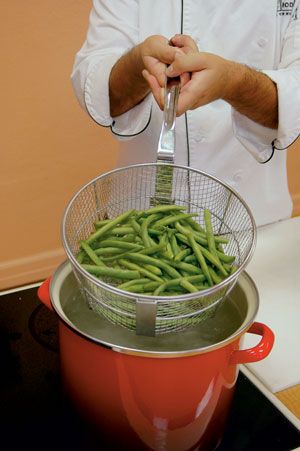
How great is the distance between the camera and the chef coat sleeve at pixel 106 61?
913mm

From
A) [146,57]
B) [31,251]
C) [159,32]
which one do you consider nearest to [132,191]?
[146,57]

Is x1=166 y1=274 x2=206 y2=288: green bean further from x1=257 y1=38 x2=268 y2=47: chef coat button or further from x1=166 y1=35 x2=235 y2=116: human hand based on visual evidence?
x1=257 y1=38 x2=268 y2=47: chef coat button

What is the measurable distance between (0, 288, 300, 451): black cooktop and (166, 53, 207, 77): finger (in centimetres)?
43

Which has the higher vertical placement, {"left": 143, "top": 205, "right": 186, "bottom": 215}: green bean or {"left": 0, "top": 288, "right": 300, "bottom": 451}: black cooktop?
{"left": 143, "top": 205, "right": 186, "bottom": 215}: green bean

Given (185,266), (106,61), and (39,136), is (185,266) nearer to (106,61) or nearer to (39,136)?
(106,61)

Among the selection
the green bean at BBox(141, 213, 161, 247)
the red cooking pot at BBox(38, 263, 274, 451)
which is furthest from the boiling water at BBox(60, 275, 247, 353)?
the green bean at BBox(141, 213, 161, 247)

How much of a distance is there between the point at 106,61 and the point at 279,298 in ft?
1.76

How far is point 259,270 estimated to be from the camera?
3.04ft

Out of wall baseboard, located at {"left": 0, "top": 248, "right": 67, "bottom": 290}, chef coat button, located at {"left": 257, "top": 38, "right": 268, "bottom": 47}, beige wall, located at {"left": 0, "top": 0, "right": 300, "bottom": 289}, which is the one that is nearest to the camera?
chef coat button, located at {"left": 257, "top": 38, "right": 268, "bottom": 47}

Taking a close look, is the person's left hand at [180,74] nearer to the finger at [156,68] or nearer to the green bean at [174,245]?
the finger at [156,68]

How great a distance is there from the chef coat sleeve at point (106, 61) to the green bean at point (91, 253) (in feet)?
1.28

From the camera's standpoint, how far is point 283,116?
34.3 inches

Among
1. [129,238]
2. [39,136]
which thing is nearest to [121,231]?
[129,238]

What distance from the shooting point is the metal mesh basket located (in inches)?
20.0
